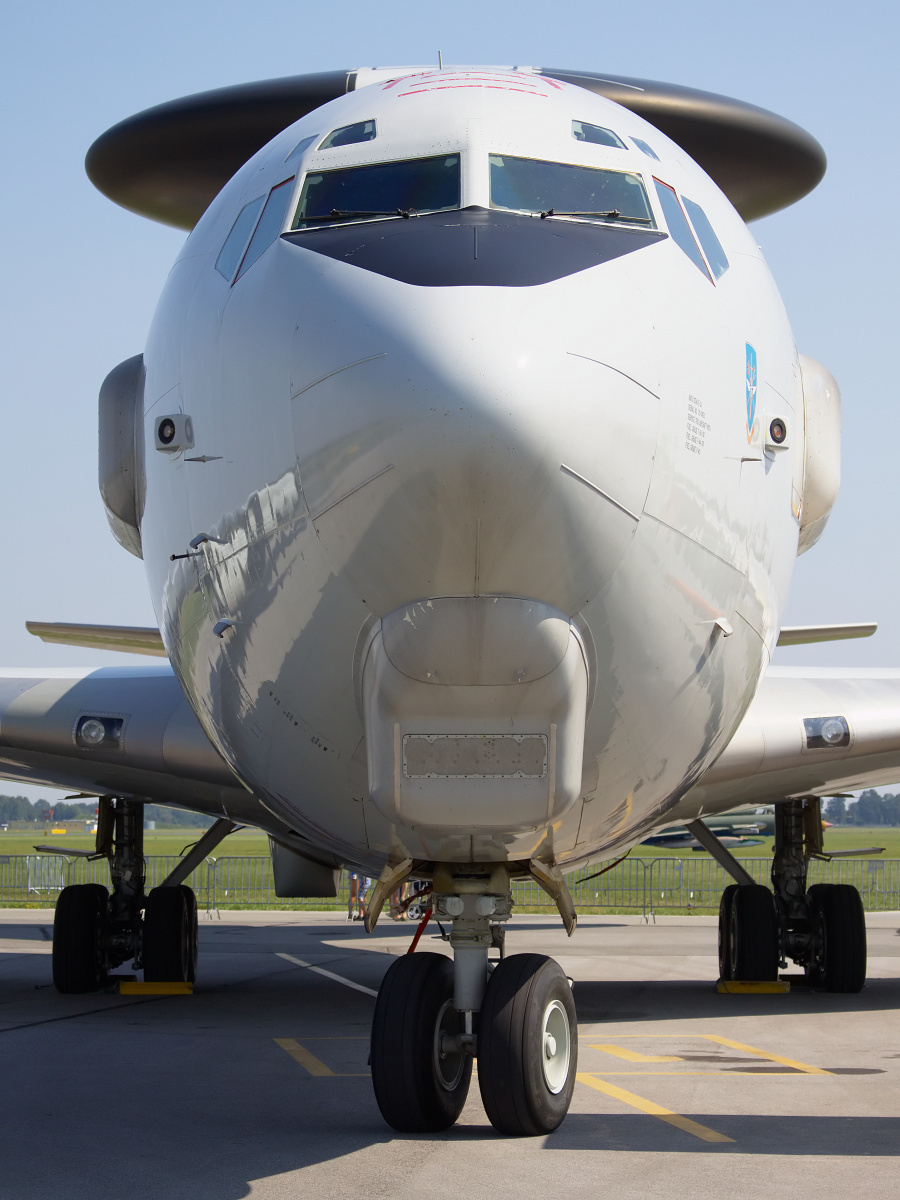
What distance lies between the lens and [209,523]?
17.5 ft

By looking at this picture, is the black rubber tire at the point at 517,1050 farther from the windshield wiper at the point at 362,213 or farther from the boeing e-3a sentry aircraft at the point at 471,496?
the windshield wiper at the point at 362,213

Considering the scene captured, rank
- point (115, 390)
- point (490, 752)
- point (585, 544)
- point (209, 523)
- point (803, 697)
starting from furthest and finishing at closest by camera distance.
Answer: point (803, 697)
point (115, 390)
point (209, 523)
point (490, 752)
point (585, 544)

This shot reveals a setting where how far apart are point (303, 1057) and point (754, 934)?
5.10 metres

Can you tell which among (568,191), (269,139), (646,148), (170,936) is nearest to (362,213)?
(568,191)

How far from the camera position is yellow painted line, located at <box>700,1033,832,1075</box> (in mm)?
8477

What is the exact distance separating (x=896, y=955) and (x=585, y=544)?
1599 centimetres

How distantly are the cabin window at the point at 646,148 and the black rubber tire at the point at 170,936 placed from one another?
8.15 meters

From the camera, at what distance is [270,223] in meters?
5.59

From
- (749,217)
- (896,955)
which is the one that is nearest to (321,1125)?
(749,217)

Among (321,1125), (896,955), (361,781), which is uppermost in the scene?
(361,781)

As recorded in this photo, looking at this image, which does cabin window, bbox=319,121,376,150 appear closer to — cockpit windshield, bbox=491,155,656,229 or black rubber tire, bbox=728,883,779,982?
cockpit windshield, bbox=491,155,656,229

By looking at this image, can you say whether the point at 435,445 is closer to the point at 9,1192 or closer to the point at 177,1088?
the point at 9,1192

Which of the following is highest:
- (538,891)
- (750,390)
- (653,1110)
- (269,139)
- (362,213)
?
(269,139)

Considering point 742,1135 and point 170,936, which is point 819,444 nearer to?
point 742,1135
